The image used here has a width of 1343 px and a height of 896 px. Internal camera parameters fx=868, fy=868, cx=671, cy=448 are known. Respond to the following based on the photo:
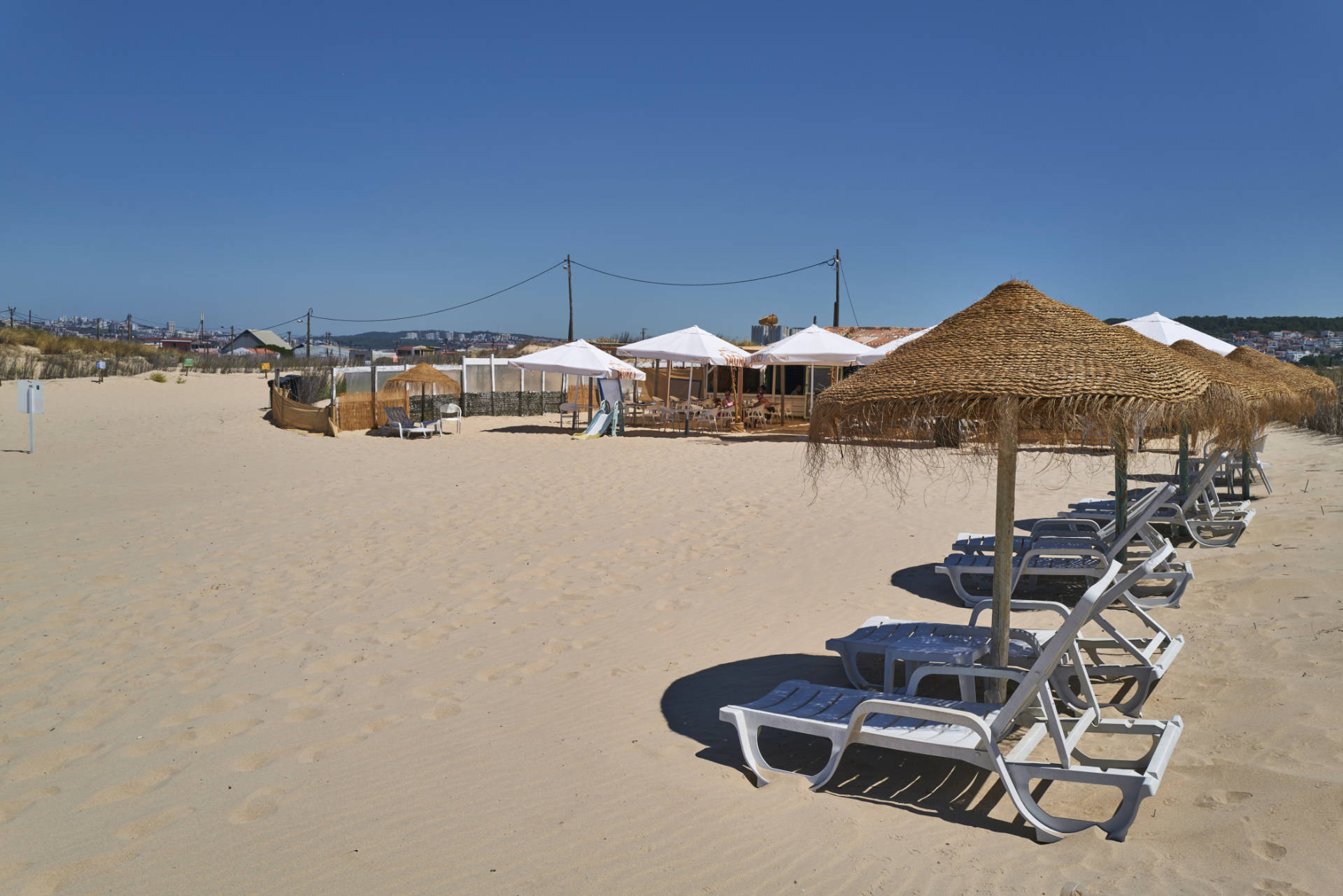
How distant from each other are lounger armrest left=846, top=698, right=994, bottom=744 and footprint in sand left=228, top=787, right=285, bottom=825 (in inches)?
82.2

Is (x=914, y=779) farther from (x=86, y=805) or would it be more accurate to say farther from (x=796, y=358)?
(x=796, y=358)

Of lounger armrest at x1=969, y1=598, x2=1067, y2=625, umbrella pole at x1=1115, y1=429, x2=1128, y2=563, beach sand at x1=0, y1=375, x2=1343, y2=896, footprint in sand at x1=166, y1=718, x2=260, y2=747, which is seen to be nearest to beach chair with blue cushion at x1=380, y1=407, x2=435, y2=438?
beach sand at x1=0, y1=375, x2=1343, y2=896

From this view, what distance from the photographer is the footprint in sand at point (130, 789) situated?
124 inches

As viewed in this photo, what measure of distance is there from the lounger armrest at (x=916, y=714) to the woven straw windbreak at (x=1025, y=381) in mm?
1069

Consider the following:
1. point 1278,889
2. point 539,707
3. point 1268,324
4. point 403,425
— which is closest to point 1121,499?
point 1278,889

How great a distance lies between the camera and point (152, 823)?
3.01 meters

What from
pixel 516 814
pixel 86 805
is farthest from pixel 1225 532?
pixel 86 805

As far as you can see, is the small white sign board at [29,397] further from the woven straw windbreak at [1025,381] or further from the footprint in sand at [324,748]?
the woven straw windbreak at [1025,381]

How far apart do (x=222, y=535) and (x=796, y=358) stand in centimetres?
1246

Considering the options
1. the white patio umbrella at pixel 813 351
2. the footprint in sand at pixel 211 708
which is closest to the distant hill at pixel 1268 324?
the white patio umbrella at pixel 813 351

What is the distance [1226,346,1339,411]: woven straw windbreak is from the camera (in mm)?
8875

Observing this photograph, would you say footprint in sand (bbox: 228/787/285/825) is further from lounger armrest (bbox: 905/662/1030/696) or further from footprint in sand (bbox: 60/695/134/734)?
lounger armrest (bbox: 905/662/1030/696)

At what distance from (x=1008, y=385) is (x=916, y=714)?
1220 mm

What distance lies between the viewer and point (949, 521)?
352 inches
